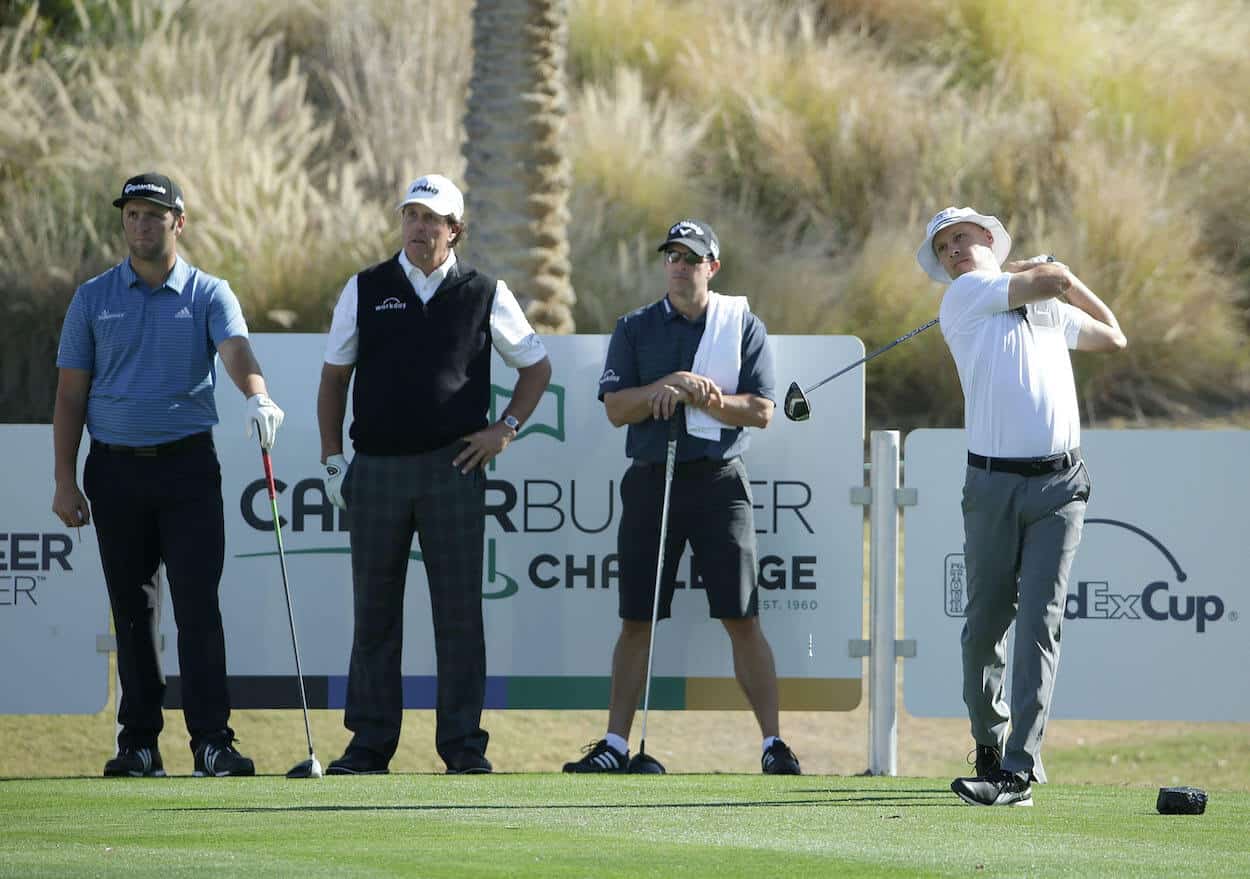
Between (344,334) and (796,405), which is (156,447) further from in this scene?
(796,405)

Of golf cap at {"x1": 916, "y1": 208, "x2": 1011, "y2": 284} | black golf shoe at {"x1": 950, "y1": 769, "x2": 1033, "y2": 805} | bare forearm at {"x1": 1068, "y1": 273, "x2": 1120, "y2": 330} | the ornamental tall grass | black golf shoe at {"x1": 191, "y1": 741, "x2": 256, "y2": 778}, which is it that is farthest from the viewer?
the ornamental tall grass

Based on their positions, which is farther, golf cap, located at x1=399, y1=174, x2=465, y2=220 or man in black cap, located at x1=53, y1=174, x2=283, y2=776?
golf cap, located at x1=399, y1=174, x2=465, y2=220

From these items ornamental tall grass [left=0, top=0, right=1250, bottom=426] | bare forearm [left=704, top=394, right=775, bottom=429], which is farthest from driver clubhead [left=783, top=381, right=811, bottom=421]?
ornamental tall grass [left=0, top=0, right=1250, bottom=426]

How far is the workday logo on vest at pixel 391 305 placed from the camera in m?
7.31

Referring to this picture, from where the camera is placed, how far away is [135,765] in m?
7.14

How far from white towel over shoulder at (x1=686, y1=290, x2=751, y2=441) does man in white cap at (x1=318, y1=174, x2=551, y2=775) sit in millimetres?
746

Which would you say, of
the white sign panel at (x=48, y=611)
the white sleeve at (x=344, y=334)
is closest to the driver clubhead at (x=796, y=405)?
the white sleeve at (x=344, y=334)

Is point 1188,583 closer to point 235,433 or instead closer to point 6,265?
point 235,433

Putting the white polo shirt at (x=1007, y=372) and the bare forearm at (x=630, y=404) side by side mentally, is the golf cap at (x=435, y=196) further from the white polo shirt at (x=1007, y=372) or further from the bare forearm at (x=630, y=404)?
the white polo shirt at (x=1007, y=372)

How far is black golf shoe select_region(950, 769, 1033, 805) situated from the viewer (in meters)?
6.09

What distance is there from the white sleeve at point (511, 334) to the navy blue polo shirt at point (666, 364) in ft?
1.13

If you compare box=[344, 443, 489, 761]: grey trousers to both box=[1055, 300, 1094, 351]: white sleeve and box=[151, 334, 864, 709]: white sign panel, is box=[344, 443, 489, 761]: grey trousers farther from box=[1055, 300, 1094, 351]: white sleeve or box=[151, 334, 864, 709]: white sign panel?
box=[1055, 300, 1094, 351]: white sleeve

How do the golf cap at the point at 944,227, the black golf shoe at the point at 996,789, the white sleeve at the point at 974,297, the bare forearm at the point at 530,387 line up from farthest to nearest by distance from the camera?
the bare forearm at the point at 530,387 < the golf cap at the point at 944,227 < the white sleeve at the point at 974,297 < the black golf shoe at the point at 996,789

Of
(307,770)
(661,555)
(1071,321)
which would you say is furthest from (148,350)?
(1071,321)
